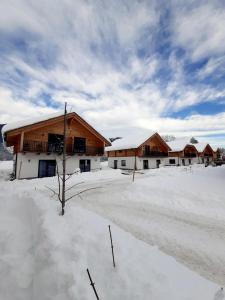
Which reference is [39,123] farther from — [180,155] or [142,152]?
[180,155]

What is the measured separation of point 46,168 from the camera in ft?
70.7

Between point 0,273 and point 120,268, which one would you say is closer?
point 120,268

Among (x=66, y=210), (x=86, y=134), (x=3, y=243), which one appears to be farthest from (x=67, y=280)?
(x=86, y=134)

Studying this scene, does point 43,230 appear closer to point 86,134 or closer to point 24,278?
point 24,278

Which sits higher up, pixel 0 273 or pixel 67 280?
pixel 67 280

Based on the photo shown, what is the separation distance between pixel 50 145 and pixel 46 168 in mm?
2799

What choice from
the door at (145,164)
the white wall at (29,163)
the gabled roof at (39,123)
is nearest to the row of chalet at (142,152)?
the door at (145,164)

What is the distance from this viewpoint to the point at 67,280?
3.15 m

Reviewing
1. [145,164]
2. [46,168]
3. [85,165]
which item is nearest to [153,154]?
[145,164]

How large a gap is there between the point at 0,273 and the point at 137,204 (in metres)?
6.41

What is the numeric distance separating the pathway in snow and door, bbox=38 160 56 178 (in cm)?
1247

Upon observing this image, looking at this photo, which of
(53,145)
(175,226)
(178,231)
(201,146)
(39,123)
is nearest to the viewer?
(178,231)

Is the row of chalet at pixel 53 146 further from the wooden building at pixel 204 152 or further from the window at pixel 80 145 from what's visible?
the wooden building at pixel 204 152

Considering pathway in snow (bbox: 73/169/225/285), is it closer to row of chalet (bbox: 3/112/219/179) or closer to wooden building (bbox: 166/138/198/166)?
row of chalet (bbox: 3/112/219/179)
